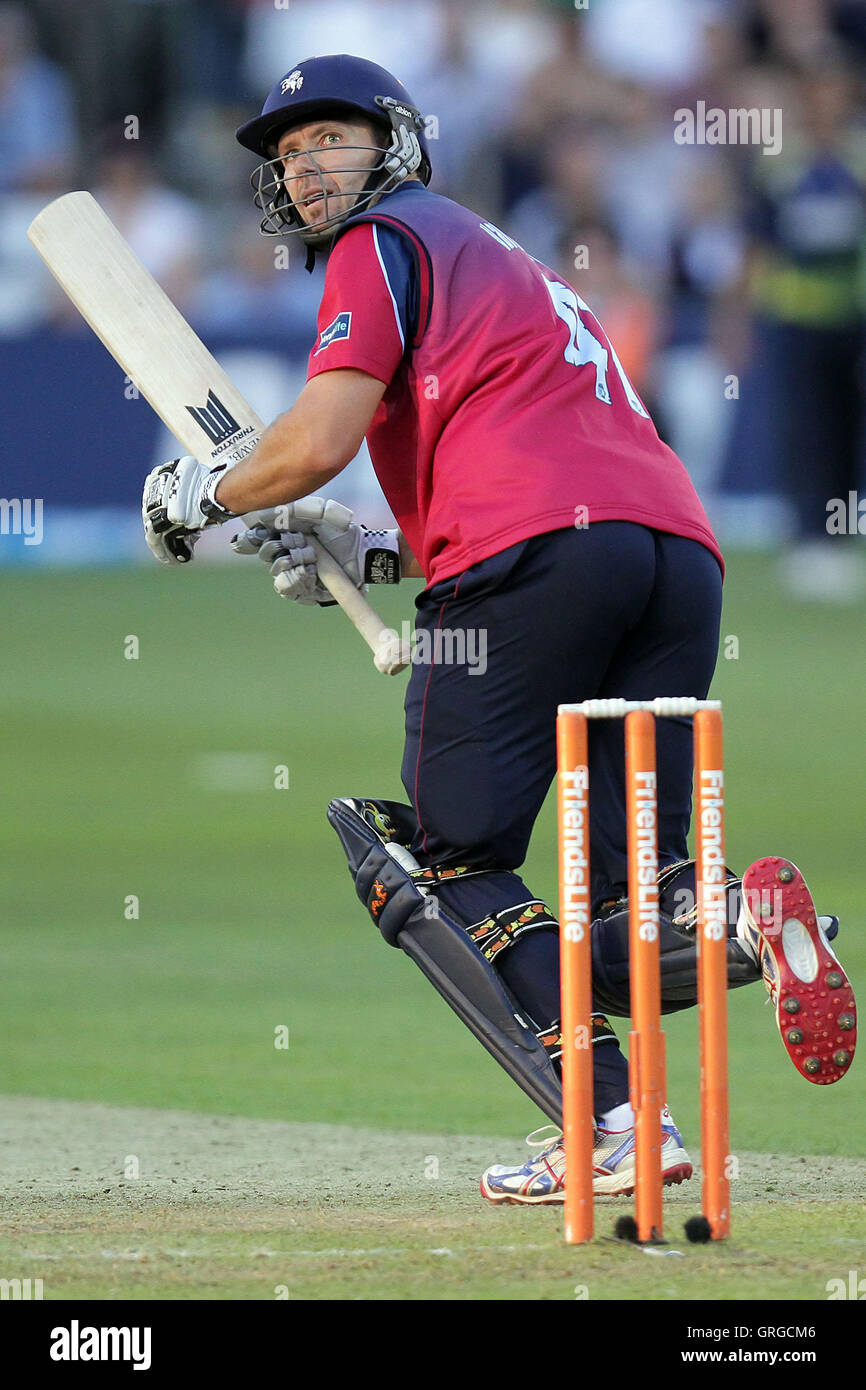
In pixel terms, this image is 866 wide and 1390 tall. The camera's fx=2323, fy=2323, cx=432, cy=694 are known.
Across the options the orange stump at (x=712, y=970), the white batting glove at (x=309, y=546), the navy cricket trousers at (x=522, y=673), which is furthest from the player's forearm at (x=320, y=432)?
the orange stump at (x=712, y=970)

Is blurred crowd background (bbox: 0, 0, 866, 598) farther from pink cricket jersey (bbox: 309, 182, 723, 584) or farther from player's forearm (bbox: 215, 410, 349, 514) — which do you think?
player's forearm (bbox: 215, 410, 349, 514)

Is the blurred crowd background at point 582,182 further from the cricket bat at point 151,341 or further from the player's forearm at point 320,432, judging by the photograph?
the player's forearm at point 320,432

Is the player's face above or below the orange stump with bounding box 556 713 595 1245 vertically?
above

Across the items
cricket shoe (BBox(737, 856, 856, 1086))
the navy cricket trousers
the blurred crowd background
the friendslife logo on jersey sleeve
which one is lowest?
cricket shoe (BBox(737, 856, 856, 1086))

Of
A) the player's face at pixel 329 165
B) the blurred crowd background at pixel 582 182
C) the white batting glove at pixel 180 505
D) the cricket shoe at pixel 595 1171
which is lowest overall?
the cricket shoe at pixel 595 1171

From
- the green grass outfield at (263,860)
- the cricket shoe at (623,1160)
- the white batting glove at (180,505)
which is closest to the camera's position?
the cricket shoe at (623,1160)

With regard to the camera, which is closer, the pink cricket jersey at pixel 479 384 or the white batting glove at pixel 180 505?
the pink cricket jersey at pixel 479 384

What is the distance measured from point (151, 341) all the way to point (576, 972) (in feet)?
6.33

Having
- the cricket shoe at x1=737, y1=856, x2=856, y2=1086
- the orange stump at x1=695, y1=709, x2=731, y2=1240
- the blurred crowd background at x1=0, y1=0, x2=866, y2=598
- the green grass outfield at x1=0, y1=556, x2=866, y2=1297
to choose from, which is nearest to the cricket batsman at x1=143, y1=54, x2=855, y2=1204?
the cricket shoe at x1=737, y1=856, x2=856, y2=1086

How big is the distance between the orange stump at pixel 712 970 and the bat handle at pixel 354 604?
107 cm

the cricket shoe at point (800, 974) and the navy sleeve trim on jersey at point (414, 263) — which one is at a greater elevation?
the navy sleeve trim on jersey at point (414, 263)

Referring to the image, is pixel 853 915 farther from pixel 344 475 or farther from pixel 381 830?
pixel 344 475

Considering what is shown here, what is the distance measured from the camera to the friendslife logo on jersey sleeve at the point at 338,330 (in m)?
4.09

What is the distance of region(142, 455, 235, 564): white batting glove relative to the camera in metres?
4.34
